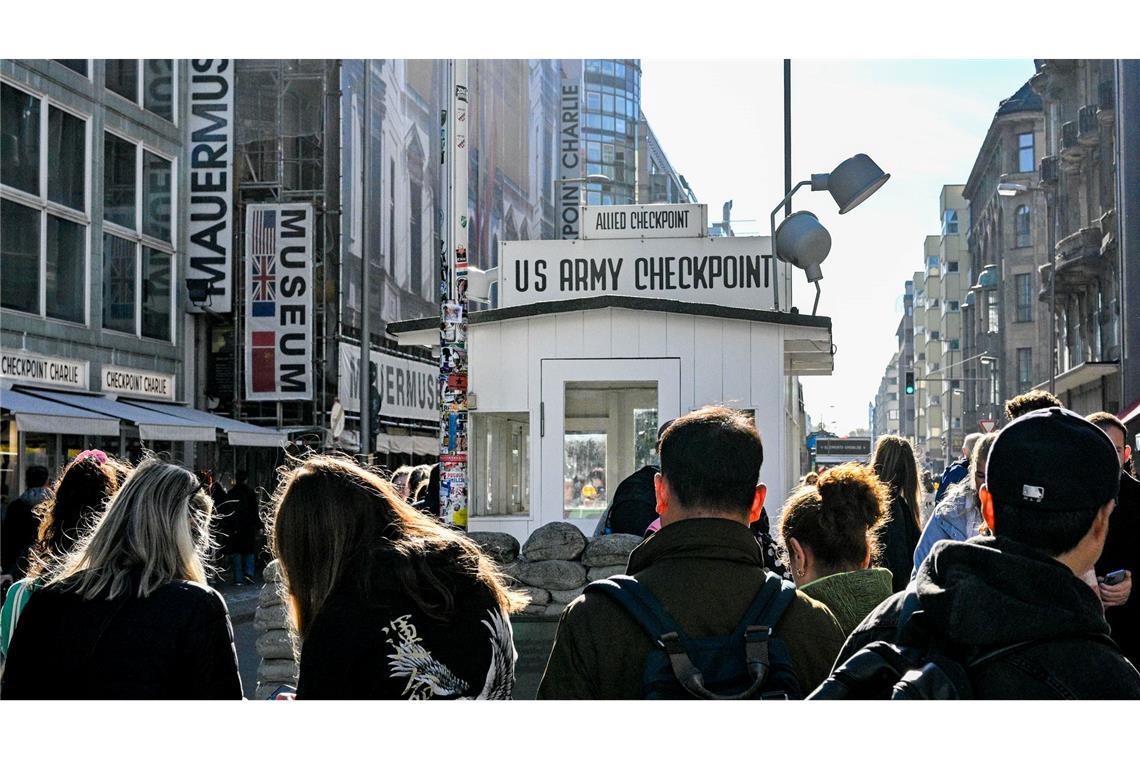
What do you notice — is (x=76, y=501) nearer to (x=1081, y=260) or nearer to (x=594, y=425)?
(x=594, y=425)

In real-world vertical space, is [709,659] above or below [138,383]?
below

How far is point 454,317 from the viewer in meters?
10.8

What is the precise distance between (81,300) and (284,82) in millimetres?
10204

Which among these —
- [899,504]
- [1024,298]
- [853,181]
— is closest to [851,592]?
[899,504]

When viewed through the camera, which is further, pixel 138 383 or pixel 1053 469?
pixel 138 383

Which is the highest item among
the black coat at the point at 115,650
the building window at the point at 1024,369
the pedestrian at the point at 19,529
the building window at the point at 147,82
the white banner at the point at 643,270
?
the building window at the point at 147,82

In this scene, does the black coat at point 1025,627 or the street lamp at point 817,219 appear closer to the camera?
the black coat at point 1025,627

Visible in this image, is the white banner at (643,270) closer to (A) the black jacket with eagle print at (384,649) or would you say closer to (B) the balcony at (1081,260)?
(A) the black jacket with eagle print at (384,649)

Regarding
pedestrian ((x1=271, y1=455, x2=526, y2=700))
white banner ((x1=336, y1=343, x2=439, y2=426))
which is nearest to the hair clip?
pedestrian ((x1=271, y1=455, x2=526, y2=700))

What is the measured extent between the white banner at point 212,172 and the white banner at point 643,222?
14359 millimetres

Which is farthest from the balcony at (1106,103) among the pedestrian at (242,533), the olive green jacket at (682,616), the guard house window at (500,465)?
the olive green jacket at (682,616)

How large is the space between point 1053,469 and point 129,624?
249 cm

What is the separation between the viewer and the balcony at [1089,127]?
42.8 metres
